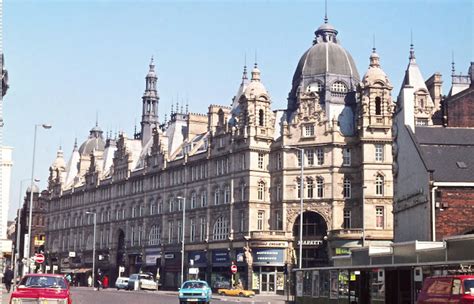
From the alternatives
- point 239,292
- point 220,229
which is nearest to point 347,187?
point 239,292

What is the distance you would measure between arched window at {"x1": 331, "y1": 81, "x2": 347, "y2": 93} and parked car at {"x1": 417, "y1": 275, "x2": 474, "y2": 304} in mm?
66602

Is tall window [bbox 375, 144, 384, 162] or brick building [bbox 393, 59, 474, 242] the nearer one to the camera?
brick building [bbox 393, 59, 474, 242]

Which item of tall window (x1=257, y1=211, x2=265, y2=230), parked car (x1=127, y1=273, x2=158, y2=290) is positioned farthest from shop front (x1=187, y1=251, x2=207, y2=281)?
tall window (x1=257, y1=211, x2=265, y2=230)

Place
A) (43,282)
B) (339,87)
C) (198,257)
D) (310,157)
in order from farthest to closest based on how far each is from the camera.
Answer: (198,257) < (339,87) < (310,157) < (43,282)

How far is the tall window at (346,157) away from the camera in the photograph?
82.9 metres

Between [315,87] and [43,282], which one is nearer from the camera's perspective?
[43,282]

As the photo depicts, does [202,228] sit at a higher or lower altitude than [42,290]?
higher

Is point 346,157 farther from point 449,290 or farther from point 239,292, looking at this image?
point 449,290

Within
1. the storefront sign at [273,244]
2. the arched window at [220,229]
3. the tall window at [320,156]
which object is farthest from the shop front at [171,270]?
the tall window at [320,156]

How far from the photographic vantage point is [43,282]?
2858cm

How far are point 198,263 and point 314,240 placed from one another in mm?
17232

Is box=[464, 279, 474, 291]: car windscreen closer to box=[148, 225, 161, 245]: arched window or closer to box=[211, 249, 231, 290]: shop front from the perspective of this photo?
box=[211, 249, 231, 290]: shop front

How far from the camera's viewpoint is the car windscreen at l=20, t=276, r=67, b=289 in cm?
2841

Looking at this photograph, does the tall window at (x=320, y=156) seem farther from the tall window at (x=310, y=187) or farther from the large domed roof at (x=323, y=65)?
the large domed roof at (x=323, y=65)
